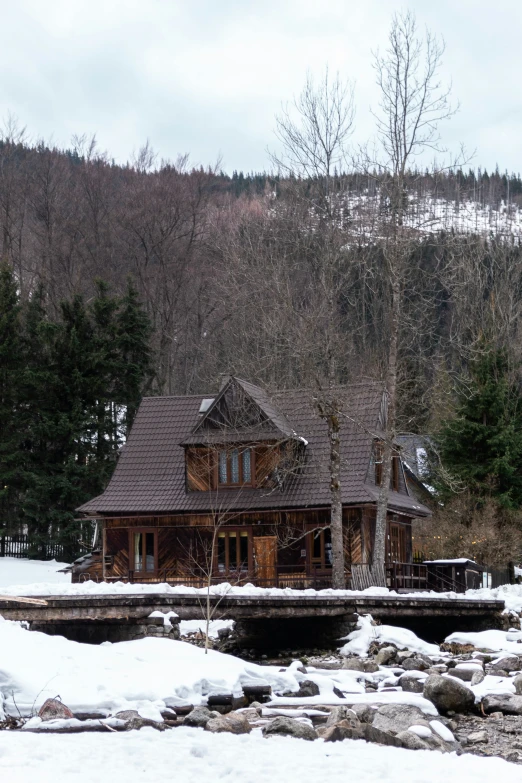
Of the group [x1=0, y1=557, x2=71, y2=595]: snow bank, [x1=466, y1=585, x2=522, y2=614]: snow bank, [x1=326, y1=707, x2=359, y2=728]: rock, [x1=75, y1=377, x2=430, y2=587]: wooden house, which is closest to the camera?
[x1=326, y1=707, x2=359, y2=728]: rock

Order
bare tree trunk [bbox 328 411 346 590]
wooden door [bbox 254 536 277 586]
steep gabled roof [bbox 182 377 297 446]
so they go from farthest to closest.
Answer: steep gabled roof [bbox 182 377 297 446], wooden door [bbox 254 536 277 586], bare tree trunk [bbox 328 411 346 590]

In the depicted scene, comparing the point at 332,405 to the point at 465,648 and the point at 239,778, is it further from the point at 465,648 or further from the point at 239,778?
the point at 239,778

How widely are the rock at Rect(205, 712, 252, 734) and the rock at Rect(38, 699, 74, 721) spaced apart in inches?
72.3

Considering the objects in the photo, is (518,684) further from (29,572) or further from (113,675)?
(29,572)

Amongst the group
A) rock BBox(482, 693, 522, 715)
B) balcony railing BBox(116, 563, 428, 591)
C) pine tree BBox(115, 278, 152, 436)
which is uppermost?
pine tree BBox(115, 278, 152, 436)

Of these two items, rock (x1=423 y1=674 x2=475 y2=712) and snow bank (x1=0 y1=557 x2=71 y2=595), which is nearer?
rock (x1=423 y1=674 x2=475 y2=712)

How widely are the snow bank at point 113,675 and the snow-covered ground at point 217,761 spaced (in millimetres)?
1872

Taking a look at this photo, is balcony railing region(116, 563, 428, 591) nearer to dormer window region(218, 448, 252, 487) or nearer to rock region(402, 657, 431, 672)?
dormer window region(218, 448, 252, 487)

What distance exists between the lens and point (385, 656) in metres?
20.6

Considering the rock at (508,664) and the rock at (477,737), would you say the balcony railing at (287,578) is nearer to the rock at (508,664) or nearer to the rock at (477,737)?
the rock at (508,664)

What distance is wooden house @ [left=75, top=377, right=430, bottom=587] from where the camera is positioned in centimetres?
3397

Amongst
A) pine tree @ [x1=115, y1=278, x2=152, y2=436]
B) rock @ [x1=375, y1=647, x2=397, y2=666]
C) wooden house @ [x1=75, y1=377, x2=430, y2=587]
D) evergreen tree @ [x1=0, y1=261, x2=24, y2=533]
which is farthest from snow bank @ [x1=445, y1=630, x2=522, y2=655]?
pine tree @ [x1=115, y1=278, x2=152, y2=436]

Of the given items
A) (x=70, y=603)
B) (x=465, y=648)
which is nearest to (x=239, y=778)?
(x=70, y=603)

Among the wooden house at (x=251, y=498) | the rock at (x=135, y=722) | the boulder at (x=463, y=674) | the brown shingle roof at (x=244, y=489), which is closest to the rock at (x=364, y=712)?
the rock at (x=135, y=722)
